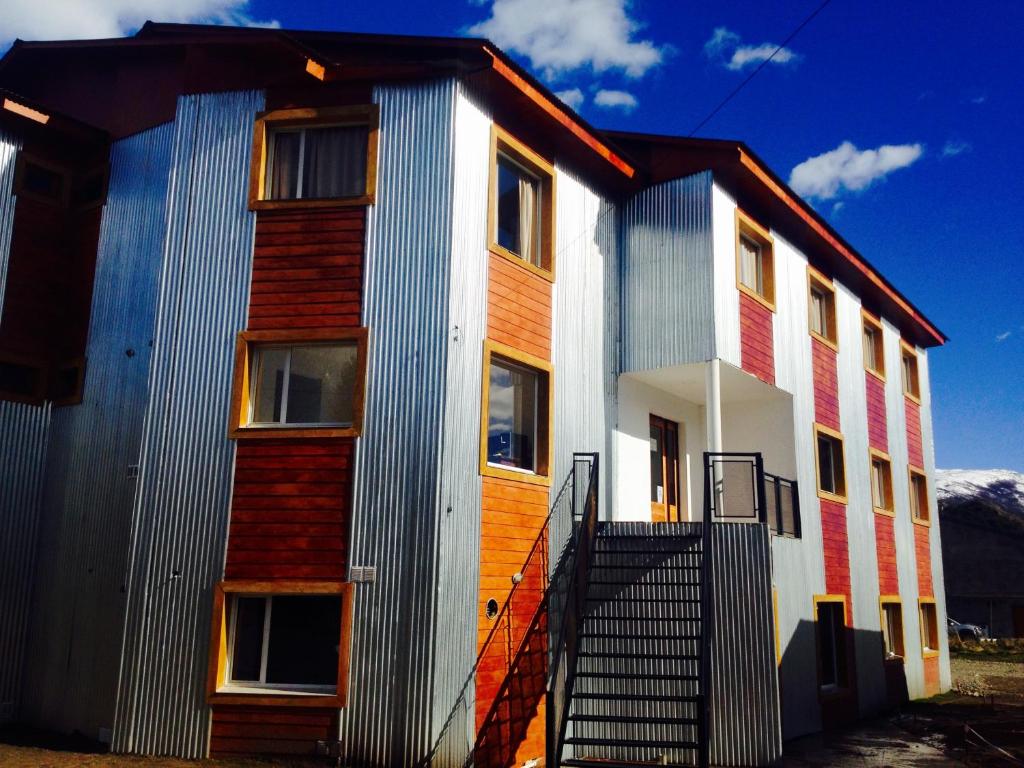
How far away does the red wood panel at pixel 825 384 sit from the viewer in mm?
18031

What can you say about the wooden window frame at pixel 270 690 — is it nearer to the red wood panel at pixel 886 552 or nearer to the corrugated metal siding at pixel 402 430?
the corrugated metal siding at pixel 402 430

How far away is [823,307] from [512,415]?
9.89 metres

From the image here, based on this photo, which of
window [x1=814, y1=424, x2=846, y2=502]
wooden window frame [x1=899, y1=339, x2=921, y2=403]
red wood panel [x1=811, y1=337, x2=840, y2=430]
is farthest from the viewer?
wooden window frame [x1=899, y1=339, x2=921, y2=403]

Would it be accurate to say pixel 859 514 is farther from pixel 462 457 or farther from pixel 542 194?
pixel 462 457

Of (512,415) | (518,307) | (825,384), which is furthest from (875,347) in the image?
(512,415)

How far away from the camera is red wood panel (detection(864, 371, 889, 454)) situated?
20703mm

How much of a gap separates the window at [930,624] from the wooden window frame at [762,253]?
32.9 ft

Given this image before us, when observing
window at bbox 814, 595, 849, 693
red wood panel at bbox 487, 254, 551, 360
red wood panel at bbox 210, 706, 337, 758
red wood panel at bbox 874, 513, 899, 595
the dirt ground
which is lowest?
the dirt ground

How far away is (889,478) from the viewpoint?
2136 cm

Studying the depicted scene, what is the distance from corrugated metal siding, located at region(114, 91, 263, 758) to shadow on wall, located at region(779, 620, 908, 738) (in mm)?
8693

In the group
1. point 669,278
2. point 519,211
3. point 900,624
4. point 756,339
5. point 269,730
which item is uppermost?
point 519,211

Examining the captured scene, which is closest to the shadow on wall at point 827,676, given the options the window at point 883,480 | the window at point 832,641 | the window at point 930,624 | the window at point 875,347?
the window at point 832,641

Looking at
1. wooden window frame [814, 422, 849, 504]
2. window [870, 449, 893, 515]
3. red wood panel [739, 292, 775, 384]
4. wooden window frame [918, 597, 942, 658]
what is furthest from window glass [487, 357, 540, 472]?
wooden window frame [918, 597, 942, 658]

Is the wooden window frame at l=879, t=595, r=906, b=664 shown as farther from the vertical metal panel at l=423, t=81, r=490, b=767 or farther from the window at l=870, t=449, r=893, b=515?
the vertical metal panel at l=423, t=81, r=490, b=767
